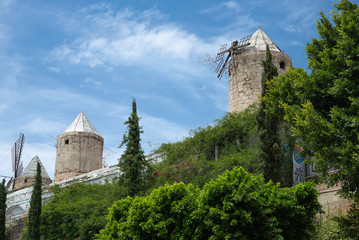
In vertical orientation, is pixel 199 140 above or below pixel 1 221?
above

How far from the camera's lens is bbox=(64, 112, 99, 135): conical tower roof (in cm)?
2902

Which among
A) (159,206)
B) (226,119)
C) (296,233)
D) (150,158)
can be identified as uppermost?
(226,119)

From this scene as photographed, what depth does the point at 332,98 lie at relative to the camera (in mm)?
11531

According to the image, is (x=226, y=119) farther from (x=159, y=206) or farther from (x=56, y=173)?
(x=56, y=173)

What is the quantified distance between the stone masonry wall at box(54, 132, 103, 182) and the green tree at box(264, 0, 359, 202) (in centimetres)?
1870

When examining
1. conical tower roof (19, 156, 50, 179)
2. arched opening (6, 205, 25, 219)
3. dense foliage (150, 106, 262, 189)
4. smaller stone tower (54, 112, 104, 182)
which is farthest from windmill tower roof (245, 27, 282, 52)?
conical tower roof (19, 156, 50, 179)

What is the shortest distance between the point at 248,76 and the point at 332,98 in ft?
36.3

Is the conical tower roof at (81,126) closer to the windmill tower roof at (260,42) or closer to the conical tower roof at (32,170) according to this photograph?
the conical tower roof at (32,170)

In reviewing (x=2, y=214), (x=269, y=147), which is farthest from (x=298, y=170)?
(x=2, y=214)

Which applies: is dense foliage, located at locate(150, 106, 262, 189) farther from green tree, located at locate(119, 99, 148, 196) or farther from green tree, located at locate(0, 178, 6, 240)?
green tree, located at locate(0, 178, 6, 240)

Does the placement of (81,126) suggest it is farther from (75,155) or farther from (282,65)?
(282,65)

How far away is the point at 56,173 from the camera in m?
28.4

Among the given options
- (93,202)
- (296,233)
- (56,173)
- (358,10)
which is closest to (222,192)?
(296,233)

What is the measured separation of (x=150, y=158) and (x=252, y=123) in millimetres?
6046
